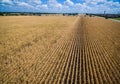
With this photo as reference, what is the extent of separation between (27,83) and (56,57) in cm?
367

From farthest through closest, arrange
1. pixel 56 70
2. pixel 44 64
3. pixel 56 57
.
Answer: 1. pixel 56 57
2. pixel 44 64
3. pixel 56 70

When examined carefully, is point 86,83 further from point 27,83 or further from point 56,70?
point 27,83

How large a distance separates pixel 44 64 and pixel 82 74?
242 centimetres

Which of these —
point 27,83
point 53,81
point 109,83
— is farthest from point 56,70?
point 109,83

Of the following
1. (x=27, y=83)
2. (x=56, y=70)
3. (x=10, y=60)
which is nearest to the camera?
(x=27, y=83)

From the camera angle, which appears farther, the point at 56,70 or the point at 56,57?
the point at 56,57

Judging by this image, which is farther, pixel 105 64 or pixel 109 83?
pixel 105 64

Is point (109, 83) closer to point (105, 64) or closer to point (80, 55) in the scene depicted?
point (105, 64)

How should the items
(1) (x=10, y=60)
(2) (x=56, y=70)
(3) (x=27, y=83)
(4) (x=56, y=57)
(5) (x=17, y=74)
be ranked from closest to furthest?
(3) (x=27, y=83) → (5) (x=17, y=74) → (2) (x=56, y=70) → (1) (x=10, y=60) → (4) (x=56, y=57)

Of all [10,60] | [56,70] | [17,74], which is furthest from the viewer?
[10,60]

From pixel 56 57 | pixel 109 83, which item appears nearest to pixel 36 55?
pixel 56 57

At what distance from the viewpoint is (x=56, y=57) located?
30.9ft

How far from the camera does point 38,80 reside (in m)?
6.29

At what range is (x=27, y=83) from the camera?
6.02 metres
